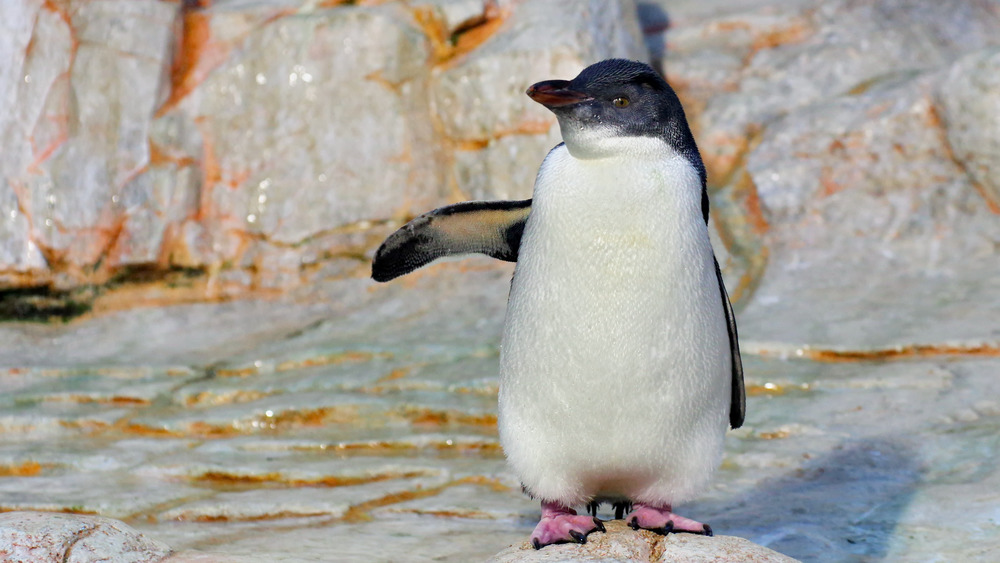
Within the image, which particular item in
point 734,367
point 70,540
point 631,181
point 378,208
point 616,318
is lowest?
point 378,208

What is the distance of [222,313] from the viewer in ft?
17.4

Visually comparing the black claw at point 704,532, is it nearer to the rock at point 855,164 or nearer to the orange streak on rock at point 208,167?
the rock at point 855,164

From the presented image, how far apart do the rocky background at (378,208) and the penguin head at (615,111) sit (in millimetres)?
1744

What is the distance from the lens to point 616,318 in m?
2.22

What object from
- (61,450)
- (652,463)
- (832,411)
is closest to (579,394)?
(652,463)

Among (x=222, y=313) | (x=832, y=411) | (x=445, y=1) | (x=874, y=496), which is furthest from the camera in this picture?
(x=445, y=1)

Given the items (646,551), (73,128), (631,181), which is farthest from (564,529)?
(73,128)

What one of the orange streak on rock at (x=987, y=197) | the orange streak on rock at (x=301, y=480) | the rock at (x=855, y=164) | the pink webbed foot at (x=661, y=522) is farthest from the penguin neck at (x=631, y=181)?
the orange streak on rock at (x=987, y=197)

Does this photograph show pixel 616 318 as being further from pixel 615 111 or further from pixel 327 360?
pixel 327 360

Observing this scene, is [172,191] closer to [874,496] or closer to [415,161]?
[415,161]

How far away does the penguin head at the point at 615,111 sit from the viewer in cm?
216

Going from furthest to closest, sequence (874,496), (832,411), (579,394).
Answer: (832,411)
(874,496)
(579,394)

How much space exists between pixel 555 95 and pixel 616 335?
0.49 m

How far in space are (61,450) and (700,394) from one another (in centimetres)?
252
